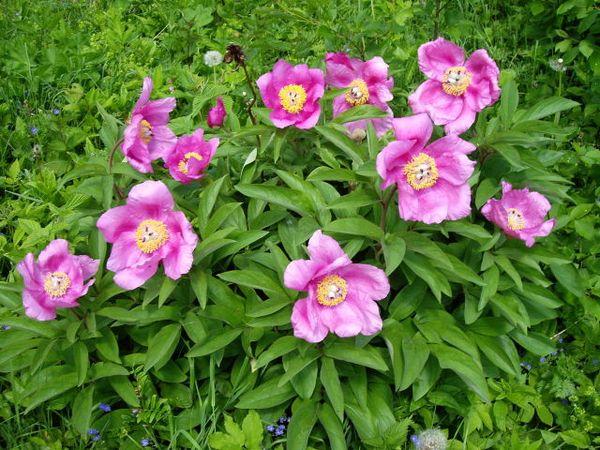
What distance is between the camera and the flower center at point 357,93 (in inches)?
98.3

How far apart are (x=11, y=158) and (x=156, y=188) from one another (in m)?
1.80

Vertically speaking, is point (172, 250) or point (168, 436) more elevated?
point (172, 250)

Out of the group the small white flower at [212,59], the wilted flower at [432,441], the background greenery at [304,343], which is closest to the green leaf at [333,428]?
the background greenery at [304,343]

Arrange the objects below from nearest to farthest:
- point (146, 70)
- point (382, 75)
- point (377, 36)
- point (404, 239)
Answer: point (404, 239)
point (382, 75)
point (377, 36)
point (146, 70)

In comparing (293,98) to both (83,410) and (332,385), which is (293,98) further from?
(83,410)

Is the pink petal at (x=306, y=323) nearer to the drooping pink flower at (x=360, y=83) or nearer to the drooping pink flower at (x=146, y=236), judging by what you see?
the drooping pink flower at (x=146, y=236)

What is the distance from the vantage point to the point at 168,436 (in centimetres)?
226

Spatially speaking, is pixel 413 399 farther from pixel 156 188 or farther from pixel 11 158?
pixel 11 158

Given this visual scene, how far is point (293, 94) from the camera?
2279 millimetres

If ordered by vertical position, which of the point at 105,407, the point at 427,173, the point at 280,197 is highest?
the point at 427,173

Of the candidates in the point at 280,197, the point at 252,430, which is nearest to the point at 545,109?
the point at 280,197

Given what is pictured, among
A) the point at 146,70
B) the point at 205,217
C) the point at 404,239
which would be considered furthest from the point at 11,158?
the point at 404,239

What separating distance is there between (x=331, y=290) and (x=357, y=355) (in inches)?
9.5

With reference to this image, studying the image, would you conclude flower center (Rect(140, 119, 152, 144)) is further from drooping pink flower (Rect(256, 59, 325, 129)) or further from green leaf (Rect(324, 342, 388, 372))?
green leaf (Rect(324, 342, 388, 372))
